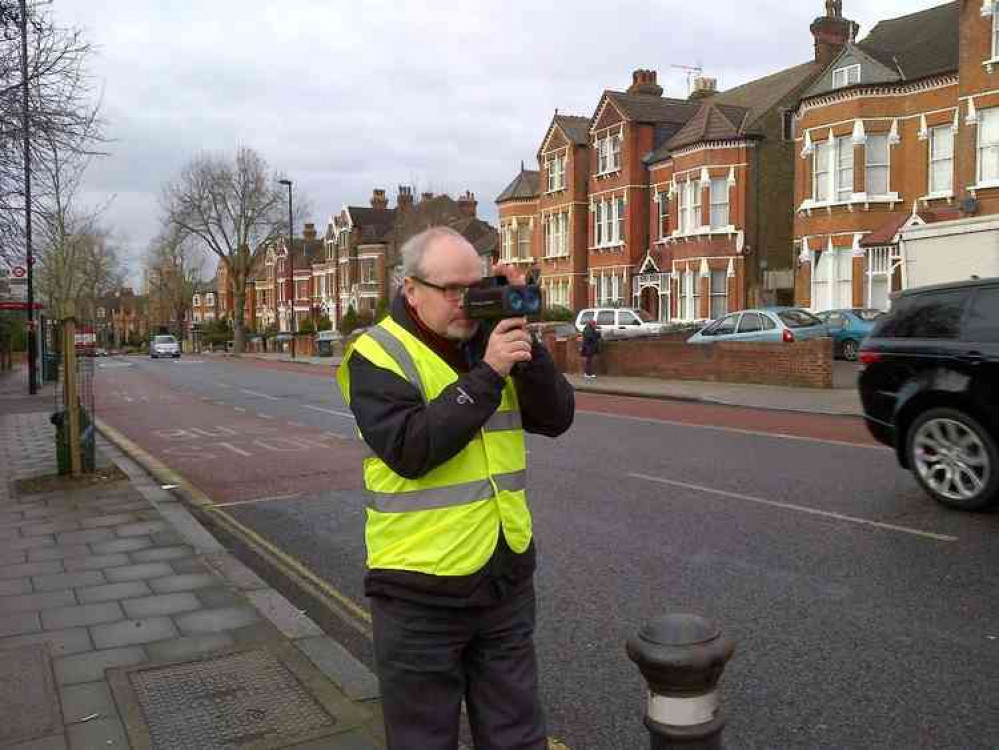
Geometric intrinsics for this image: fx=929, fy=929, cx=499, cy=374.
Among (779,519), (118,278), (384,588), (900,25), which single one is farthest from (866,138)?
(118,278)

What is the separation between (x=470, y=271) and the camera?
256 cm

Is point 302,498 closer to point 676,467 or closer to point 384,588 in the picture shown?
point 676,467

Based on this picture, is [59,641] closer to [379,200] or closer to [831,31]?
[831,31]

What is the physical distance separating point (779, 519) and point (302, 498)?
4578 mm

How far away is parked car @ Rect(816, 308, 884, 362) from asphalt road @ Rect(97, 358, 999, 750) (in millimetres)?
14041

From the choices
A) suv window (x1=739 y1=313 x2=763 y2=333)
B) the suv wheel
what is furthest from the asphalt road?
suv window (x1=739 y1=313 x2=763 y2=333)

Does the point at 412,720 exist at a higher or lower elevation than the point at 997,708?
higher

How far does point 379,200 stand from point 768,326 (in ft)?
206

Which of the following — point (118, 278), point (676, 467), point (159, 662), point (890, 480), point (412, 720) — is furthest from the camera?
point (118, 278)

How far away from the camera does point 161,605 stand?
5410 millimetres

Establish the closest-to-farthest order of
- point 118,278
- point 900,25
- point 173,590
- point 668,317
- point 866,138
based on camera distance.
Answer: point 173,590 → point 866,138 → point 900,25 → point 668,317 → point 118,278

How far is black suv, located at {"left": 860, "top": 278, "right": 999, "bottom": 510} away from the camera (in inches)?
291

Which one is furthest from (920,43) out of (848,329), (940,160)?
(848,329)

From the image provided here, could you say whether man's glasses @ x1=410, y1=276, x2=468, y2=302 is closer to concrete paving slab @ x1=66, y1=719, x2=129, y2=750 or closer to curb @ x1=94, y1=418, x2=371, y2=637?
concrete paving slab @ x1=66, y1=719, x2=129, y2=750
